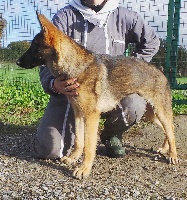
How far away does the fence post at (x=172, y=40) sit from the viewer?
23.0 ft

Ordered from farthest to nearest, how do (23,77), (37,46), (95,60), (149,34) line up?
(23,77)
(149,34)
(95,60)
(37,46)

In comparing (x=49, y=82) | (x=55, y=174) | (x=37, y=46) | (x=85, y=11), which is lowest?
(x=55, y=174)

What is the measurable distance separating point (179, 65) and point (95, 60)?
3.07 m

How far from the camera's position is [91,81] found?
14.5 feet

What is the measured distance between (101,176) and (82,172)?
0.63ft

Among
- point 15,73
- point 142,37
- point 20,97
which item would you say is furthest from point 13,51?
point 142,37

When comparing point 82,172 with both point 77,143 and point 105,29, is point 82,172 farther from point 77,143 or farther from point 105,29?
point 105,29

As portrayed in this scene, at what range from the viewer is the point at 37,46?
421 cm

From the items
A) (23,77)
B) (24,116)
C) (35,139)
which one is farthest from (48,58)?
(23,77)

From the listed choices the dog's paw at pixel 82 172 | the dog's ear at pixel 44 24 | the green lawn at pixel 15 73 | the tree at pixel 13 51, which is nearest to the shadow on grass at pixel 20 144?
the dog's paw at pixel 82 172

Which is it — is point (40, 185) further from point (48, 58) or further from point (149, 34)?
point (149, 34)

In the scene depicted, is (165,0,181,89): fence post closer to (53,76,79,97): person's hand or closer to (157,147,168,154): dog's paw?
(157,147,168,154): dog's paw

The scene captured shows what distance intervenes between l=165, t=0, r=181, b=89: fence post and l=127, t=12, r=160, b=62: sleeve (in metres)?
1.87

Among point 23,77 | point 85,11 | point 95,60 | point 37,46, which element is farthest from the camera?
point 23,77
